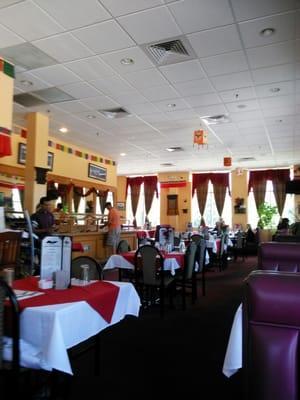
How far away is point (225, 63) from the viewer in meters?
5.14

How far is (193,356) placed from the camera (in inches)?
130

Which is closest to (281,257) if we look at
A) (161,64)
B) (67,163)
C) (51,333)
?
(51,333)

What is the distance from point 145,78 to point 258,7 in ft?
7.48

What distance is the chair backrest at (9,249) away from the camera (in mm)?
3791

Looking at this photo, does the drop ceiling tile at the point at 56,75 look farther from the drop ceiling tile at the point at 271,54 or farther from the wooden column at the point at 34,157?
the drop ceiling tile at the point at 271,54

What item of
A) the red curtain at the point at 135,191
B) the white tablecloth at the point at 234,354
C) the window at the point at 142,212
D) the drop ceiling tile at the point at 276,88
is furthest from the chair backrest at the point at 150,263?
the red curtain at the point at 135,191

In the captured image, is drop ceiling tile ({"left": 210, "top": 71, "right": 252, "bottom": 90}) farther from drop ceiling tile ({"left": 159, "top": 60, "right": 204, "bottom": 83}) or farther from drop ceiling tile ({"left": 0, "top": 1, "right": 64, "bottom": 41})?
drop ceiling tile ({"left": 0, "top": 1, "right": 64, "bottom": 41})

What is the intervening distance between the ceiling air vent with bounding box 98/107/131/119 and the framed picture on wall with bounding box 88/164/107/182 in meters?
3.88

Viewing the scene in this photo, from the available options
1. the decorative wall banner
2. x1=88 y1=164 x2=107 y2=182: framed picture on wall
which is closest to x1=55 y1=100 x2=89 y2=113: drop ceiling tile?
the decorative wall banner

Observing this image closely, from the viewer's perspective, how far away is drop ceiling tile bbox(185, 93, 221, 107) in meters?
6.46

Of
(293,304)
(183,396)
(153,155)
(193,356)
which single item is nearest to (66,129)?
(153,155)

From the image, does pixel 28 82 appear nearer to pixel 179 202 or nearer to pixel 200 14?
pixel 200 14

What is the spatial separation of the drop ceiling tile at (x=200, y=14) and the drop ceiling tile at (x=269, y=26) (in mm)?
293

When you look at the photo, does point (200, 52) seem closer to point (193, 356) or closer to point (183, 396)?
point (193, 356)
